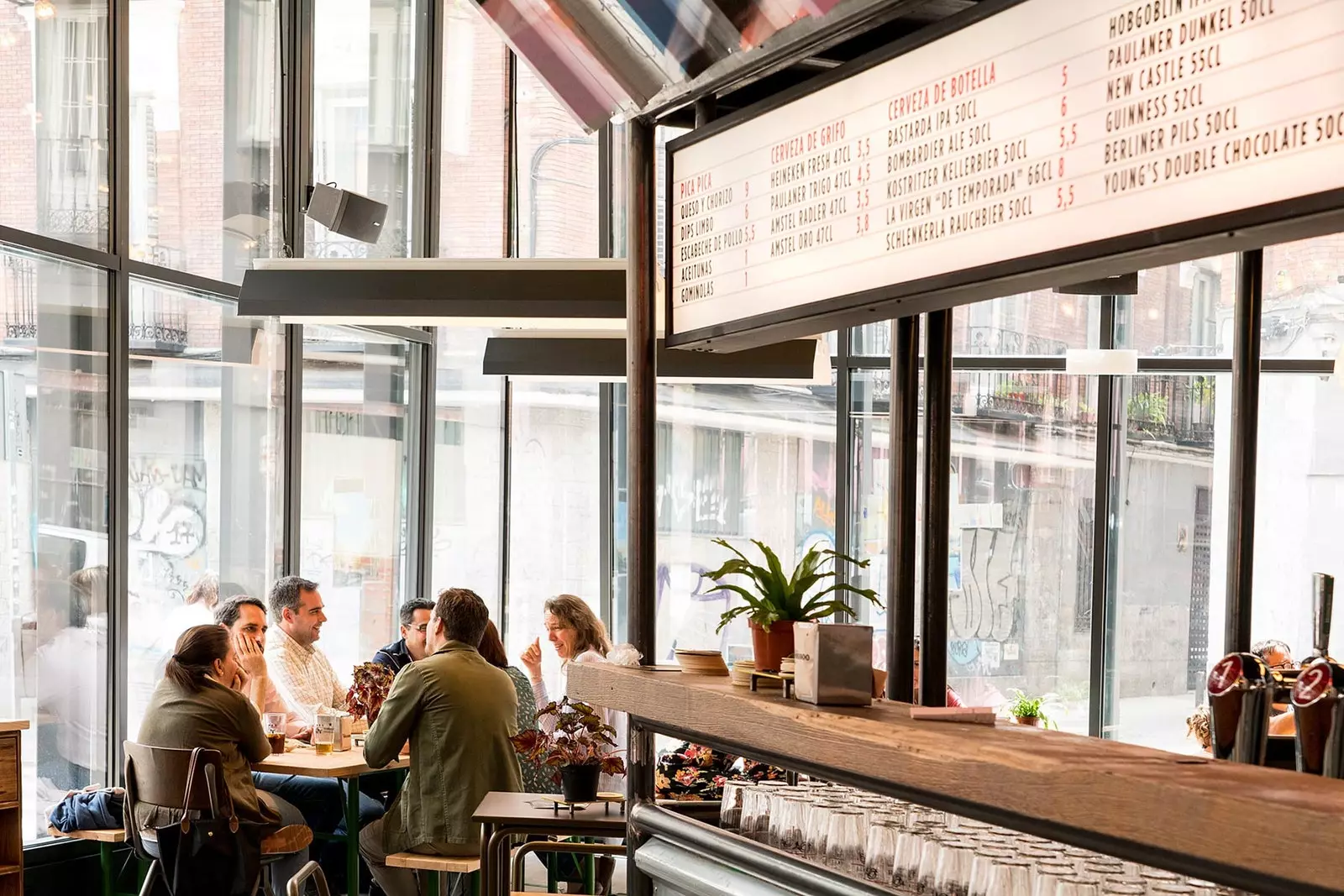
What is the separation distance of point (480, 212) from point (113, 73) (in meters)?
3.14

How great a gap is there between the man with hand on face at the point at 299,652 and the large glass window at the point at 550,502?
100 inches

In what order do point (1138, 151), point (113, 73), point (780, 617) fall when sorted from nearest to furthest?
point (1138, 151)
point (780, 617)
point (113, 73)

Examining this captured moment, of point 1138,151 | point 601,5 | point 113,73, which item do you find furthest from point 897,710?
point 113,73

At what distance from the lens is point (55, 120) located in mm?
5742

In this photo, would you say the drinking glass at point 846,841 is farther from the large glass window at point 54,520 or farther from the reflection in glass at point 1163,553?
the reflection in glass at point 1163,553

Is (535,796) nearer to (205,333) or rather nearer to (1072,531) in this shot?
(205,333)

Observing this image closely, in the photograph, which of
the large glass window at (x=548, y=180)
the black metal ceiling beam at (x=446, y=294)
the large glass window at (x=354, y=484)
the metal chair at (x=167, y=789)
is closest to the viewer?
the black metal ceiling beam at (x=446, y=294)

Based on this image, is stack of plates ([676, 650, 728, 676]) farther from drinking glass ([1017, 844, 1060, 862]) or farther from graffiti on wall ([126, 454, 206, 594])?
graffiti on wall ([126, 454, 206, 594])

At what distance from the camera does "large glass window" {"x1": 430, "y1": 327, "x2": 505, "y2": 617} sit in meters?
8.72

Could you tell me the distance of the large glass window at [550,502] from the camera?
9.16m

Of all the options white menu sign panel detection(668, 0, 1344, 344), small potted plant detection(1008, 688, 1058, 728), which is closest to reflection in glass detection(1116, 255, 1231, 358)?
small potted plant detection(1008, 688, 1058, 728)

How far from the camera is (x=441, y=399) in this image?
8.70m

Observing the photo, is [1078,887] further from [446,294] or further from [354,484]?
[354,484]

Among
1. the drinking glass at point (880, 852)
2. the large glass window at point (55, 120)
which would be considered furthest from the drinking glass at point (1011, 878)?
the large glass window at point (55, 120)
